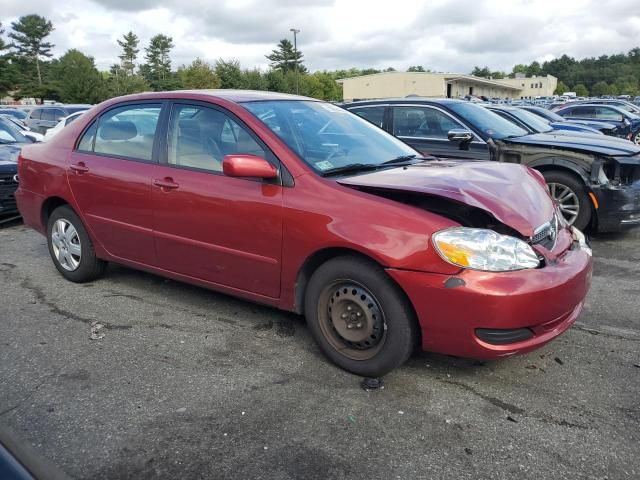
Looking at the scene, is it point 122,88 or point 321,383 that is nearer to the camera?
point 321,383

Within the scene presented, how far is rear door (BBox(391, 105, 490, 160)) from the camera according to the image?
22.8ft

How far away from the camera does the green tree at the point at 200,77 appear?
57.7 meters

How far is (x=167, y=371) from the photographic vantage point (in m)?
3.29

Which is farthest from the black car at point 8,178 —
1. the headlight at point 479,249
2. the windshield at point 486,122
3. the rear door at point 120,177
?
the headlight at point 479,249

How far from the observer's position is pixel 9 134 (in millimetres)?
8867

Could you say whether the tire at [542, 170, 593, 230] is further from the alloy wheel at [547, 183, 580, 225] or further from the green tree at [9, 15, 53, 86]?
the green tree at [9, 15, 53, 86]

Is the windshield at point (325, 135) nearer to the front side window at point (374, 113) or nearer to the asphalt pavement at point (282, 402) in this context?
the asphalt pavement at point (282, 402)

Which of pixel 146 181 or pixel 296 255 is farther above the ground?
pixel 146 181

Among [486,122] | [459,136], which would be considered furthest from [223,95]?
[486,122]

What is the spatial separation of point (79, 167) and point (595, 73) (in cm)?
13463

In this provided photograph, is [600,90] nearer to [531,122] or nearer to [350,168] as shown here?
[531,122]

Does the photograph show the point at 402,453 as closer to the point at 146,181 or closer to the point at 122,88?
the point at 146,181

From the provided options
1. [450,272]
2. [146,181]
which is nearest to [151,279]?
[146,181]

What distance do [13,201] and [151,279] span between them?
3.53 m
